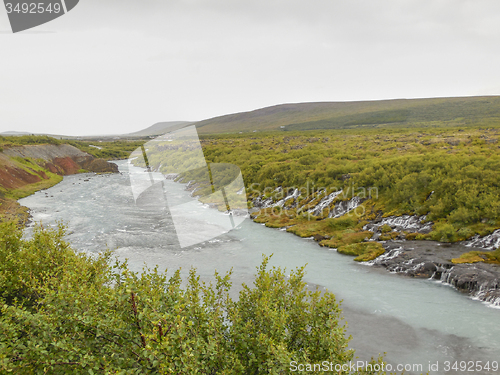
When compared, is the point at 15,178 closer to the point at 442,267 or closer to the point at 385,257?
the point at 385,257

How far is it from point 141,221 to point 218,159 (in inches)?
1694

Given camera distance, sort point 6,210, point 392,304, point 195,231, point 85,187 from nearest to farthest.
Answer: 1. point 392,304
2. point 195,231
3. point 6,210
4. point 85,187

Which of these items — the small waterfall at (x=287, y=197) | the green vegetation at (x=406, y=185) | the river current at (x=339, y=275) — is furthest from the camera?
the small waterfall at (x=287, y=197)

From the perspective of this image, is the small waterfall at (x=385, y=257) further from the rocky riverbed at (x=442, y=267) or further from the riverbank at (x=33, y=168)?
the riverbank at (x=33, y=168)

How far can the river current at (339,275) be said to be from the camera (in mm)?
18875

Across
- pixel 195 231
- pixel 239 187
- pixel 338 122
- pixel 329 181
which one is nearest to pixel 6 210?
pixel 195 231

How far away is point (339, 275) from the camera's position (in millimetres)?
29203

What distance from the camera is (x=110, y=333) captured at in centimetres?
947

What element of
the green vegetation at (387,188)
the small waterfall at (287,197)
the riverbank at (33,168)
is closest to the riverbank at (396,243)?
the green vegetation at (387,188)

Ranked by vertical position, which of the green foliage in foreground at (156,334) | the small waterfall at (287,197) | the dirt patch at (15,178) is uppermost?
the dirt patch at (15,178)

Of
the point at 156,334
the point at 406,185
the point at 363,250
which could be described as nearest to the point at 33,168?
the point at 363,250

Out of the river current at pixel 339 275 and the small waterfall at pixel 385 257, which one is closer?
the river current at pixel 339 275

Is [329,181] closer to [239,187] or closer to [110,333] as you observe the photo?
[239,187]

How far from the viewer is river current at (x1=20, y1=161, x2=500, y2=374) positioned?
18.9m
